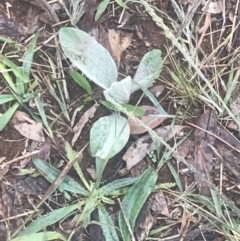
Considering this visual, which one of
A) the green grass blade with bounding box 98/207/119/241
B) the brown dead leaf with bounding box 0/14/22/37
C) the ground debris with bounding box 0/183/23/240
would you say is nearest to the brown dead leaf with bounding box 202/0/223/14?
the brown dead leaf with bounding box 0/14/22/37

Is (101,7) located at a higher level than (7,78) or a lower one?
higher

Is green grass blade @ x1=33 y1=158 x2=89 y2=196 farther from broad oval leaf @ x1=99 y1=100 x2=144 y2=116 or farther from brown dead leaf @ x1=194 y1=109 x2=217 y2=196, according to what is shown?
brown dead leaf @ x1=194 y1=109 x2=217 y2=196

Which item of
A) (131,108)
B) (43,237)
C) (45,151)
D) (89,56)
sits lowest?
(43,237)

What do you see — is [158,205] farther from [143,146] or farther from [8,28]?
[8,28]

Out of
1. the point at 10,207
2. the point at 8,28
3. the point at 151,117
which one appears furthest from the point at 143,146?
the point at 8,28

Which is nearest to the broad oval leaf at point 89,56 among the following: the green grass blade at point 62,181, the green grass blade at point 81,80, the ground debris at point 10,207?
the green grass blade at point 81,80

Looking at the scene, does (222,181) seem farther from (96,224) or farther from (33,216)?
(33,216)
